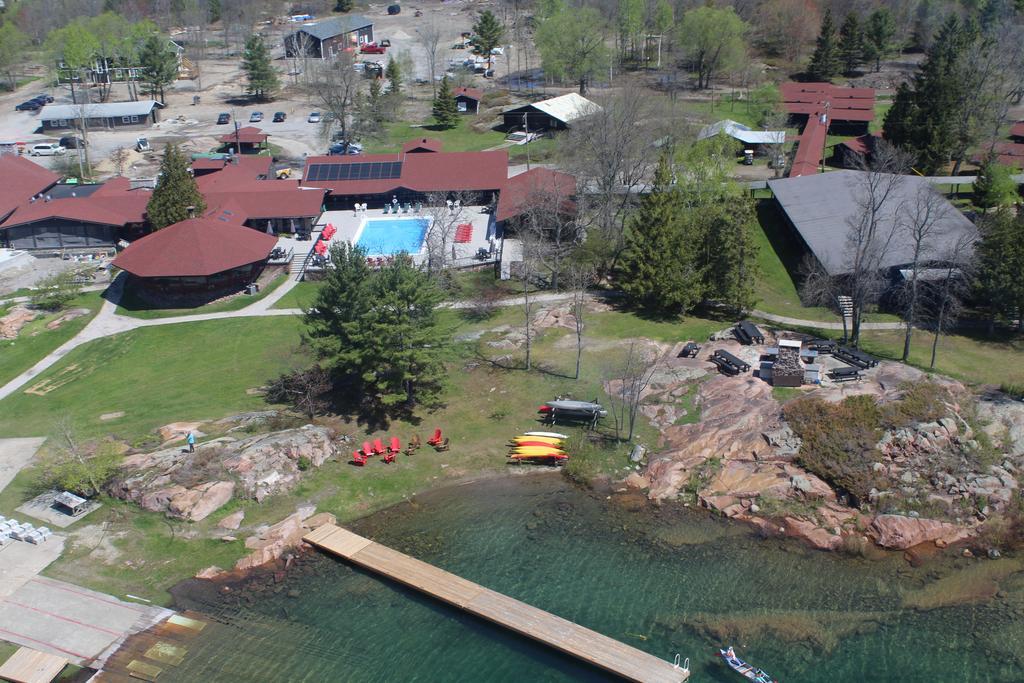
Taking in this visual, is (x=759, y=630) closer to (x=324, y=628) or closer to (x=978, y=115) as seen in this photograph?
(x=324, y=628)

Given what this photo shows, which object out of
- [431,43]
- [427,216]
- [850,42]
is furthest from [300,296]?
[850,42]

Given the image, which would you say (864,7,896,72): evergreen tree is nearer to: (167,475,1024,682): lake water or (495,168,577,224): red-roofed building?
(495,168,577,224): red-roofed building

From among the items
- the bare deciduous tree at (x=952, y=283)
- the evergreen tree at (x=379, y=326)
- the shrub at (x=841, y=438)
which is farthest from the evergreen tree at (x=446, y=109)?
the shrub at (x=841, y=438)

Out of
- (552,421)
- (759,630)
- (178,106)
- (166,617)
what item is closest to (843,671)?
(759,630)

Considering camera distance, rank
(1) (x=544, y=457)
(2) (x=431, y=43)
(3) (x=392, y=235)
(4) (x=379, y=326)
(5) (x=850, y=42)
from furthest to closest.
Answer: (2) (x=431, y=43) → (5) (x=850, y=42) → (3) (x=392, y=235) → (4) (x=379, y=326) → (1) (x=544, y=457)

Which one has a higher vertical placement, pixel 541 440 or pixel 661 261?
pixel 661 261

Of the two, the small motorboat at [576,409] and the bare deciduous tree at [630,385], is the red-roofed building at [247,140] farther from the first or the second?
the small motorboat at [576,409]

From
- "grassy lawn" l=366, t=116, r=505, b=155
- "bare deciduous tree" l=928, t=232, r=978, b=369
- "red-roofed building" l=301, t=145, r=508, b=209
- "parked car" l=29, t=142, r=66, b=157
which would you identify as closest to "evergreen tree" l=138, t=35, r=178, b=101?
"parked car" l=29, t=142, r=66, b=157

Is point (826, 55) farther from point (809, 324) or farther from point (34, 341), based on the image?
point (34, 341)
